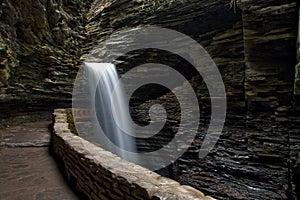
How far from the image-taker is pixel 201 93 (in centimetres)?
849

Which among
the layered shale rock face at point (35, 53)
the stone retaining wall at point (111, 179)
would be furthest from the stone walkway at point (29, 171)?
the layered shale rock face at point (35, 53)

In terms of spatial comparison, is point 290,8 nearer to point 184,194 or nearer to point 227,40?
point 227,40

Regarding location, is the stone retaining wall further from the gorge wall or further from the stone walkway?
the gorge wall

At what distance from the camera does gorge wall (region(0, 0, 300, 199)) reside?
246 inches

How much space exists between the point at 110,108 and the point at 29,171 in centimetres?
621

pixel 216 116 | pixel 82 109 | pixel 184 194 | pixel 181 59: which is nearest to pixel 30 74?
pixel 82 109

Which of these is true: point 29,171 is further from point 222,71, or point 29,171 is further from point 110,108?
point 222,71

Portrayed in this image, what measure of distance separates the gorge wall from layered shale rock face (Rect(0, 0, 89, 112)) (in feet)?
0.12

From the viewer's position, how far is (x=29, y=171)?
3893 millimetres

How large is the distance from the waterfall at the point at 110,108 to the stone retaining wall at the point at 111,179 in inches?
229

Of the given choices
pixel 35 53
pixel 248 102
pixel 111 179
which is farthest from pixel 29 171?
pixel 35 53

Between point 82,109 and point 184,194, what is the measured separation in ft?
27.0

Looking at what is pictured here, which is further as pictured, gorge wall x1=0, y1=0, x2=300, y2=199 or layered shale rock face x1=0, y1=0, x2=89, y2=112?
layered shale rock face x1=0, y1=0, x2=89, y2=112

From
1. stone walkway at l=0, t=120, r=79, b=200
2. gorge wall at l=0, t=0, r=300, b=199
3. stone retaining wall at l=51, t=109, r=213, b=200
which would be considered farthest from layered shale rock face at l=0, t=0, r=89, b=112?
stone retaining wall at l=51, t=109, r=213, b=200
